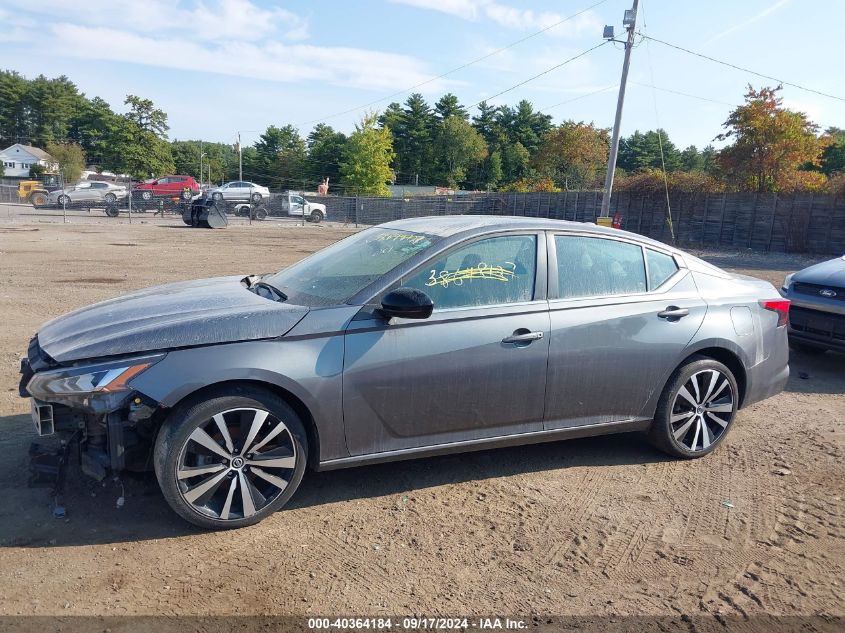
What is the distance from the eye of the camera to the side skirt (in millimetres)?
3814

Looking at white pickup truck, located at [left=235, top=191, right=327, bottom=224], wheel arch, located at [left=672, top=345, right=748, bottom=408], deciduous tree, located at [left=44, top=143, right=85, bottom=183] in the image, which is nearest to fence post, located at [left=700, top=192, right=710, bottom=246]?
white pickup truck, located at [left=235, top=191, right=327, bottom=224]

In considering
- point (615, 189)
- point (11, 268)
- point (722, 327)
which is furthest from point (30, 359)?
point (615, 189)

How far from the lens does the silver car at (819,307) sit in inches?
283

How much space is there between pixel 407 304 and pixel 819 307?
5752 millimetres

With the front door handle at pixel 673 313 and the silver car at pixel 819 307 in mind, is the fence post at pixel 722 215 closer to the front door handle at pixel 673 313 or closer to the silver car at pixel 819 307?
the silver car at pixel 819 307

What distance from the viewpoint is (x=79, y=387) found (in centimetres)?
338

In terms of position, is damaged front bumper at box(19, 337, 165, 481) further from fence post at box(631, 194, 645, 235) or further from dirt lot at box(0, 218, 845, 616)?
fence post at box(631, 194, 645, 235)

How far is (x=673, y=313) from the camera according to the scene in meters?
4.61

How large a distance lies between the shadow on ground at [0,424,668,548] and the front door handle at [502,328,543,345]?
96cm

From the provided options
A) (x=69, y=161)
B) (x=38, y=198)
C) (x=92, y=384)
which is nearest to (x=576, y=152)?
(x=38, y=198)

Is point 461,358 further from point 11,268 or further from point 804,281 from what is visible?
point 11,268

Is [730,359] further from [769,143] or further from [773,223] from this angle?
[769,143]

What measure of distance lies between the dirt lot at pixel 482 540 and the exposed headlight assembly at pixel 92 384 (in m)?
0.71

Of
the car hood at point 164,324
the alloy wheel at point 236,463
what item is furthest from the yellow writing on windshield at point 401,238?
the alloy wheel at point 236,463
